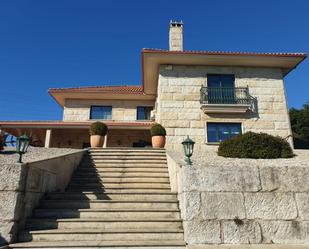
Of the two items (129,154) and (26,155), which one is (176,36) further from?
(26,155)

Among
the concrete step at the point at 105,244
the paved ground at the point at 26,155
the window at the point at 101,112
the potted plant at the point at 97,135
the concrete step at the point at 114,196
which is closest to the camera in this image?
the concrete step at the point at 105,244

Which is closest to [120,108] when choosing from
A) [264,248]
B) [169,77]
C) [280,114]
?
[169,77]

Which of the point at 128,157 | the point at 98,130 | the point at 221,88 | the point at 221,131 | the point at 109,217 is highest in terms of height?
the point at 221,88

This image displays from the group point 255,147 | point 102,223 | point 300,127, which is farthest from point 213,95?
point 300,127

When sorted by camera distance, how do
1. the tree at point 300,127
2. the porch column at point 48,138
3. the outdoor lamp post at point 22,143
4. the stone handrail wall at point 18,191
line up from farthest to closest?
the tree at point 300,127
the porch column at point 48,138
the outdoor lamp post at point 22,143
the stone handrail wall at point 18,191

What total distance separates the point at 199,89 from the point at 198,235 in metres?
11.4

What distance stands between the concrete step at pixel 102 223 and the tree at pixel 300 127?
66.0 feet

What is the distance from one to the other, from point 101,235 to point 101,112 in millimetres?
15959

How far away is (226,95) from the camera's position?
50.2 feet

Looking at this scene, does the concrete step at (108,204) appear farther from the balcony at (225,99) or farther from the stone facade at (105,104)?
the stone facade at (105,104)

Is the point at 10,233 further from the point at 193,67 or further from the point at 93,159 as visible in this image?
the point at 193,67

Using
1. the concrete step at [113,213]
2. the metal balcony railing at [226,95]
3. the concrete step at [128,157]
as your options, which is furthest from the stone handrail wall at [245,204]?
the metal balcony railing at [226,95]

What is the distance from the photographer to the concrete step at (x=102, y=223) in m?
5.45

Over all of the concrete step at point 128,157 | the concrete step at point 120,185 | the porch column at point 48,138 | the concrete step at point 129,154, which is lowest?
the concrete step at point 120,185
